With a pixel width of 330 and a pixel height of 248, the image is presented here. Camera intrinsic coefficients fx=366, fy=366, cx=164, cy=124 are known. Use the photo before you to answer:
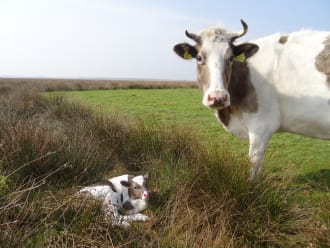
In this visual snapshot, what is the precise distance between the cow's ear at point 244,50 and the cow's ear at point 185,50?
2.31 ft

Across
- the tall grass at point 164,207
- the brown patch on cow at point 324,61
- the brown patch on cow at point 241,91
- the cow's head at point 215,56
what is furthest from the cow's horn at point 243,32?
the tall grass at point 164,207

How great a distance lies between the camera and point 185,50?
253 inches

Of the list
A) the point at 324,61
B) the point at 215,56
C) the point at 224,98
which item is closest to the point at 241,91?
the point at 215,56

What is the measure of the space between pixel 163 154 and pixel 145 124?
5.51ft

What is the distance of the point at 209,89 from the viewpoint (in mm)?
5633

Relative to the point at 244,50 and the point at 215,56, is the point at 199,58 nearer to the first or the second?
the point at 215,56

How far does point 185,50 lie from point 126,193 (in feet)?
8.82

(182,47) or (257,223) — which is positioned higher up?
(182,47)

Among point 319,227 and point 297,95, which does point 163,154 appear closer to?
point 297,95

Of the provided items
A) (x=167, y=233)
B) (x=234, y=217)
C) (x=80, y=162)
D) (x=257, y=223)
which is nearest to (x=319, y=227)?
(x=257, y=223)

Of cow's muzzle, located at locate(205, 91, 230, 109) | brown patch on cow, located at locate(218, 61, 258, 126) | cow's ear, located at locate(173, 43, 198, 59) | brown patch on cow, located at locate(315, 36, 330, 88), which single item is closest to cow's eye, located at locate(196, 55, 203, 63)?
cow's ear, located at locate(173, 43, 198, 59)

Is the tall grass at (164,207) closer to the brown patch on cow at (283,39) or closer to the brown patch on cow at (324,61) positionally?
the brown patch on cow at (324,61)

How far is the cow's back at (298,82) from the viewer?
5898mm

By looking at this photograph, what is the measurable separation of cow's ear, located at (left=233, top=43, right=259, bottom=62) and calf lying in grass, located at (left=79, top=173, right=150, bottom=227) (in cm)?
257
